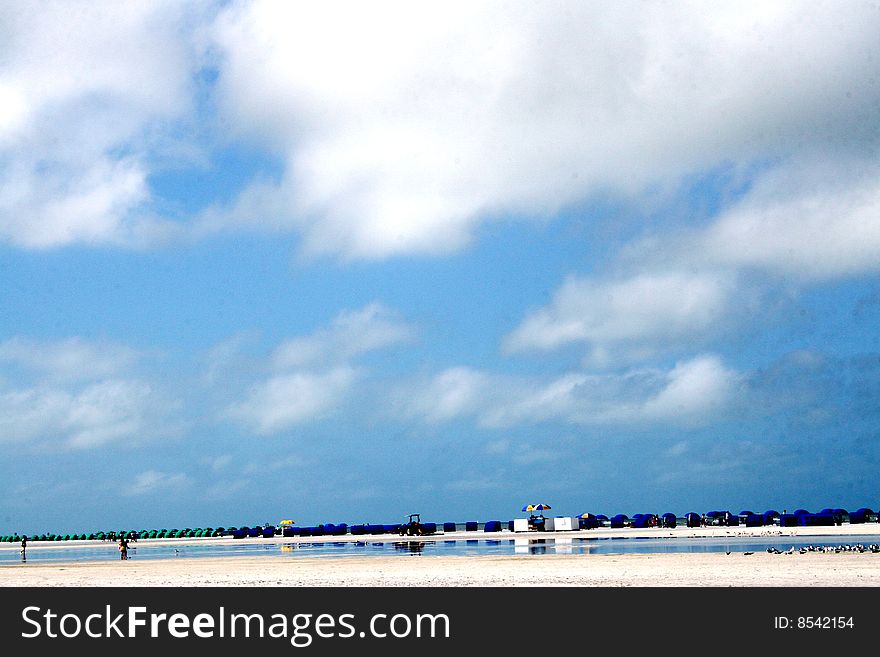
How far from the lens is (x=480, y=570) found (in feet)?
127

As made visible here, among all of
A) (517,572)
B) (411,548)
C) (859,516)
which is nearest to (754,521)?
(859,516)

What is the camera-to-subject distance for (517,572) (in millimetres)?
36812

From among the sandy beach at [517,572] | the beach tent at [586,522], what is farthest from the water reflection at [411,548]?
the beach tent at [586,522]

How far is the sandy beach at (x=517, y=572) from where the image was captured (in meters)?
31.5

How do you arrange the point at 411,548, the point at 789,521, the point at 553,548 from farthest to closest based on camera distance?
the point at 789,521, the point at 411,548, the point at 553,548

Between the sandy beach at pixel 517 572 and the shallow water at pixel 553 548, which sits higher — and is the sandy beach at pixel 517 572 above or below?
above

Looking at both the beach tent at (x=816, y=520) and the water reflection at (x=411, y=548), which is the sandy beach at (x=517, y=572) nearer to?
the water reflection at (x=411, y=548)

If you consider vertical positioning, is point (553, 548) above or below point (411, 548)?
above

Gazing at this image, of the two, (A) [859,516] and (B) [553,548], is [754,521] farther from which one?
(B) [553,548]

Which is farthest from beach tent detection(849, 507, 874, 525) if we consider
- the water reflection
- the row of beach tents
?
the water reflection

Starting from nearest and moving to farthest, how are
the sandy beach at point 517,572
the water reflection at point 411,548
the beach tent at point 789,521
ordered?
the sandy beach at point 517,572, the water reflection at point 411,548, the beach tent at point 789,521
